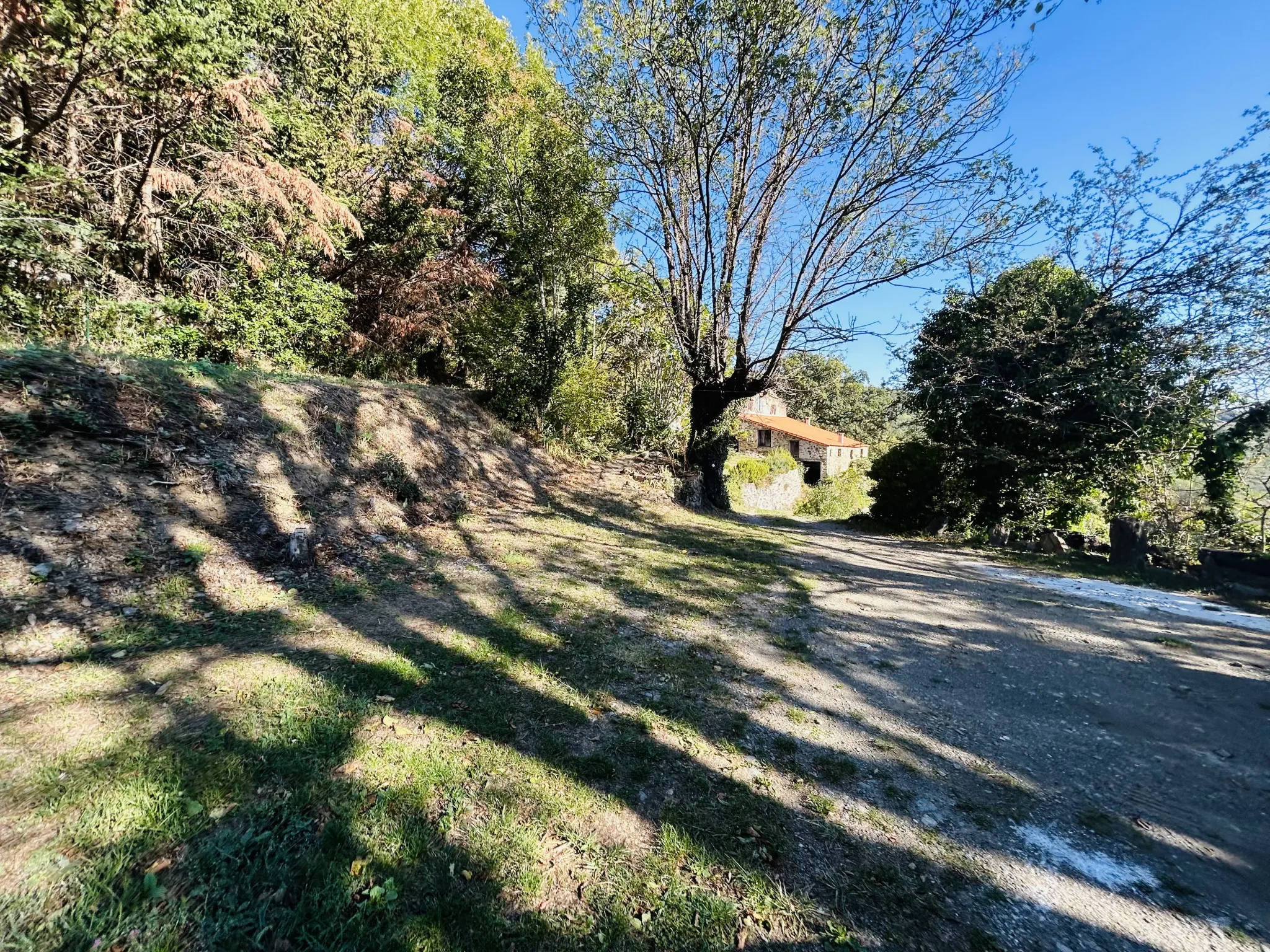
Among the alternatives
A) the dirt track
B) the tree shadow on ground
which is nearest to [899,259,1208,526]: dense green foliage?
the dirt track

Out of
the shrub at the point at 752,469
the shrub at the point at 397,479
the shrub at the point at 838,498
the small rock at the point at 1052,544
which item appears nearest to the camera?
the shrub at the point at 397,479

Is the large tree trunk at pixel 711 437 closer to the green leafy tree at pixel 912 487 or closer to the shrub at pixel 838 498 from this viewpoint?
the green leafy tree at pixel 912 487

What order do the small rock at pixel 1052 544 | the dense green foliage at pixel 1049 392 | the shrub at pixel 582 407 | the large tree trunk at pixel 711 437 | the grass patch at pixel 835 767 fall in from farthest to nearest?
the large tree trunk at pixel 711 437 → the shrub at pixel 582 407 → the small rock at pixel 1052 544 → the dense green foliage at pixel 1049 392 → the grass patch at pixel 835 767

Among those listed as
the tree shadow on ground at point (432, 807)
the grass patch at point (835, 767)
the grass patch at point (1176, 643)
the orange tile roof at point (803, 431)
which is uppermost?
the orange tile roof at point (803, 431)

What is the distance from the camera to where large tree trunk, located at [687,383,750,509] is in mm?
11438

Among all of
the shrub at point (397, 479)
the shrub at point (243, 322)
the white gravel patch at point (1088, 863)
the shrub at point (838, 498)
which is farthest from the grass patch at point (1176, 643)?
the shrub at point (838, 498)

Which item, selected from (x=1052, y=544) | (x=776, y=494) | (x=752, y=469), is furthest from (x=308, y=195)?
(x=776, y=494)

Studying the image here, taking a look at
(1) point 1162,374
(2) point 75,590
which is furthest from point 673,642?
(1) point 1162,374

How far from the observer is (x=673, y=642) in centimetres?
375

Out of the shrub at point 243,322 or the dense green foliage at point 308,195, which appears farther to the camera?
the shrub at point 243,322

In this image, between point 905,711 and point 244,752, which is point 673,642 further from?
point 244,752

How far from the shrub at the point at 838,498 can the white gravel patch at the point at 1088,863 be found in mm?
18827

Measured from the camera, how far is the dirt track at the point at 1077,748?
179 centimetres

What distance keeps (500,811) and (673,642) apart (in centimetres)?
200
